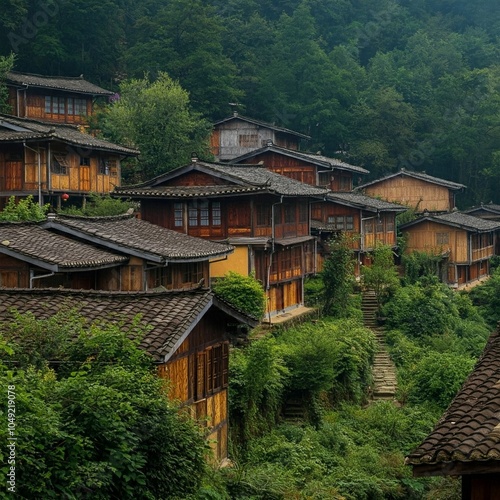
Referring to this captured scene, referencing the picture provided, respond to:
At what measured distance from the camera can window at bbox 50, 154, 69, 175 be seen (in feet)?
123

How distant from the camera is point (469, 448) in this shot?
8.10 m

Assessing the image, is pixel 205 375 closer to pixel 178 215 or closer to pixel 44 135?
pixel 178 215

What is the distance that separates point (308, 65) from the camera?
7469 cm

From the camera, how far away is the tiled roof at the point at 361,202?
47.8 m

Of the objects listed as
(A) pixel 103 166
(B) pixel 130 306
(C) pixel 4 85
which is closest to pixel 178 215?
(A) pixel 103 166

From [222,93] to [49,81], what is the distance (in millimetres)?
14747

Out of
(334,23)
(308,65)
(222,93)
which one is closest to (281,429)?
(222,93)

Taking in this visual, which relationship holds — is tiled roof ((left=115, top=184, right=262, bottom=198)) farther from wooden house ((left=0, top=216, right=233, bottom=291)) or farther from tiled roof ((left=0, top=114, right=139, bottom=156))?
wooden house ((left=0, top=216, right=233, bottom=291))

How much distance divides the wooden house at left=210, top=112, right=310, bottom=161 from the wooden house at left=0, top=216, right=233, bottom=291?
102 feet

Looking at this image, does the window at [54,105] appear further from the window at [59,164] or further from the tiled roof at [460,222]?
the tiled roof at [460,222]

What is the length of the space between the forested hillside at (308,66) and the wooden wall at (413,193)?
8.06 meters

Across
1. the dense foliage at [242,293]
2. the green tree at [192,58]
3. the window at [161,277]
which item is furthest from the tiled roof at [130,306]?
the green tree at [192,58]

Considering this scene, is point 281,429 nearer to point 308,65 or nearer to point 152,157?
point 152,157

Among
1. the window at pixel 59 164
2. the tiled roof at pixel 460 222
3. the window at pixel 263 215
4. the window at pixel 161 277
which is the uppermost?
the window at pixel 59 164
